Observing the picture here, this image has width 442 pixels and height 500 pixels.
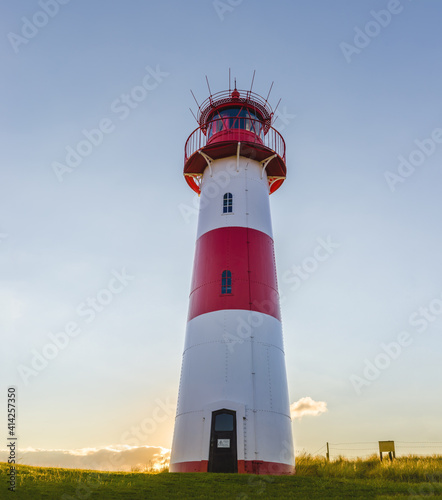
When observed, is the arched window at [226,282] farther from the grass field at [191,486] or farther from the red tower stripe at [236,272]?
the grass field at [191,486]

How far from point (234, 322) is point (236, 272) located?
6.91ft

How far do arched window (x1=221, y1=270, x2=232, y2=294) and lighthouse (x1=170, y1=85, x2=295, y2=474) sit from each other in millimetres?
42

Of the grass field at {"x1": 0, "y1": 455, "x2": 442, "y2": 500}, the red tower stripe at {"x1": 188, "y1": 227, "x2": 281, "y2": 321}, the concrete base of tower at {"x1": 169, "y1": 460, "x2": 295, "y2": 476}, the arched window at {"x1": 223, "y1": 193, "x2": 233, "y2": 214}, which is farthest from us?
the arched window at {"x1": 223, "y1": 193, "x2": 233, "y2": 214}

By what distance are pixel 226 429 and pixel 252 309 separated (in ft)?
15.1

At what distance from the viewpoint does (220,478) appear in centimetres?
1391

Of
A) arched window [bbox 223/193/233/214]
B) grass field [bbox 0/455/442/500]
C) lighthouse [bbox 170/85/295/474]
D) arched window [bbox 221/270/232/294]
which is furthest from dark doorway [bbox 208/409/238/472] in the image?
arched window [bbox 223/193/233/214]

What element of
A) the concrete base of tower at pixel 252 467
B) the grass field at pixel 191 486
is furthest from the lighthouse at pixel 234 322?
the grass field at pixel 191 486

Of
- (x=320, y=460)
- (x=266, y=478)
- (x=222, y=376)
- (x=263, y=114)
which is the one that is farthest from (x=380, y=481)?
(x=263, y=114)

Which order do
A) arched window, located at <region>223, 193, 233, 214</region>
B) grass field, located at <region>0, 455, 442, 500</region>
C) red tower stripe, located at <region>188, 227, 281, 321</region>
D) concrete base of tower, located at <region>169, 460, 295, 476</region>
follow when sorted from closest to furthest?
grass field, located at <region>0, 455, 442, 500</region>, concrete base of tower, located at <region>169, 460, 295, 476</region>, red tower stripe, located at <region>188, 227, 281, 321</region>, arched window, located at <region>223, 193, 233, 214</region>

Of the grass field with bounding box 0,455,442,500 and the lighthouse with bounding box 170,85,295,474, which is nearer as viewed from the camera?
the grass field with bounding box 0,455,442,500

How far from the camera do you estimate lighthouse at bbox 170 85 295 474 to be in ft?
56.3

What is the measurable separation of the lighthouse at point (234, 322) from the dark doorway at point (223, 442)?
3 centimetres

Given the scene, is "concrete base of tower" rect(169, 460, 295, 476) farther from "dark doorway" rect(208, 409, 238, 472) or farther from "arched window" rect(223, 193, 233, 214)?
"arched window" rect(223, 193, 233, 214)

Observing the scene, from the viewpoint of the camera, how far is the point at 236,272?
19703mm
